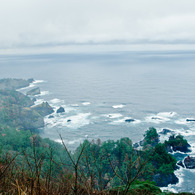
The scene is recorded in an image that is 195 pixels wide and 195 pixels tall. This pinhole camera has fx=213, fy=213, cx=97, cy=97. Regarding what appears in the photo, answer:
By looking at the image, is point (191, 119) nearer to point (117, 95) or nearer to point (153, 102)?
point (153, 102)

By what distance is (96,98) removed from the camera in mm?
72438

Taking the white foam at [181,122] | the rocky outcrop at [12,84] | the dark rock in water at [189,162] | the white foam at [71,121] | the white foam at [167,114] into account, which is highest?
the rocky outcrop at [12,84]

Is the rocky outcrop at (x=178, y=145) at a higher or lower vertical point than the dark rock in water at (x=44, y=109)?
lower

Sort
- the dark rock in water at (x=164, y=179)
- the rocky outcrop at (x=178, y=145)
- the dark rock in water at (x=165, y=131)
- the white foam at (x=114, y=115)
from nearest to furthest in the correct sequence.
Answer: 1. the dark rock in water at (x=164, y=179)
2. the rocky outcrop at (x=178, y=145)
3. the dark rock in water at (x=165, y=131)
4. the white foam at (x=114, y=115)

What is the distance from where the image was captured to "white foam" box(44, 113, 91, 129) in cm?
5167

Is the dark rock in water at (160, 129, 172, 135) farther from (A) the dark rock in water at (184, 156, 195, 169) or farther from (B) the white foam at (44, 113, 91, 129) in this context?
(B) the white foam at (44, 113, 91, 129)

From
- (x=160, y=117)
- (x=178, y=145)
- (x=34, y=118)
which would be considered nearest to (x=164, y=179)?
(x=178, y=145)

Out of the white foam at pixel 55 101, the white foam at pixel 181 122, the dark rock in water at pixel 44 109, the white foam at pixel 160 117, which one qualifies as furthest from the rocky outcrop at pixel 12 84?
the white foam at pixel 181 122

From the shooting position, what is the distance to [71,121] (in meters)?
53.7

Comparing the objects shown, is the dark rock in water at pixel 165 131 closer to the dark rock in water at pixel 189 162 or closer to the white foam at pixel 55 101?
the dark rock in water at pixel 189 162

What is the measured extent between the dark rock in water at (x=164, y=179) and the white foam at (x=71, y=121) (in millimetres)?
26727

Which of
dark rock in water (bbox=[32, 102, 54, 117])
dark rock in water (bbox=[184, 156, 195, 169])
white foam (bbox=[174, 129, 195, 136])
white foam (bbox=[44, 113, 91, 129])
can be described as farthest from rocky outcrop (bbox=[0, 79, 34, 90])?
dark rock in water (bbox=[184, 156, 195, 169])

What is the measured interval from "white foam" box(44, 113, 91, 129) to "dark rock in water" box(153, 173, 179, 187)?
2673 cm

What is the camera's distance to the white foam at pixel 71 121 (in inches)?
2034
